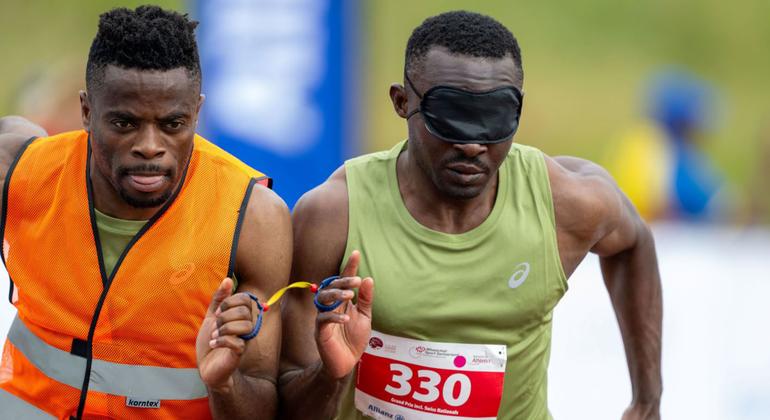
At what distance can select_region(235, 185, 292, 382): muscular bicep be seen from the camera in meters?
4.49

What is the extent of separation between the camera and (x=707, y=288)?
27.0 ft

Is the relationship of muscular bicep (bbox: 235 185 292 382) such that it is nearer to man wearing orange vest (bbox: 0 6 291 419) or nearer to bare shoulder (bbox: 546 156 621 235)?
man wearing orange vest (bbox: 0 6 291 419)

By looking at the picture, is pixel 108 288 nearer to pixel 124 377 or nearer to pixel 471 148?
pixel 124 377

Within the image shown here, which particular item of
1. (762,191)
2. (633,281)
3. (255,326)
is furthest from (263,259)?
(762,191)

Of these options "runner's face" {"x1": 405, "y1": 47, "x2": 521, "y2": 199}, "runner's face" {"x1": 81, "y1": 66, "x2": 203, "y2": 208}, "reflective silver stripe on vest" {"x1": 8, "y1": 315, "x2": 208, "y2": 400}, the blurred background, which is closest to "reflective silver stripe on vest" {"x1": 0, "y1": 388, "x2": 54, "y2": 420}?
"reflective silver stripe on vest" {"x1": 8, "y1": 315, "x2": 208, "y2": 400}

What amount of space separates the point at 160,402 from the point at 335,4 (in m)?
7.06

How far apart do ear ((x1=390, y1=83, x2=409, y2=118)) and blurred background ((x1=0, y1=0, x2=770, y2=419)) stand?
11.3 feet

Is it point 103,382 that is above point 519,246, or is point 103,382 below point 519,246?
below

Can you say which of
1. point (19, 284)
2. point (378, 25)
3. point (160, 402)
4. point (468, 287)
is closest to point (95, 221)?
point (19, 284)

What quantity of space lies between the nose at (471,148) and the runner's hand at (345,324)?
51cm

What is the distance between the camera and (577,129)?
1966cm

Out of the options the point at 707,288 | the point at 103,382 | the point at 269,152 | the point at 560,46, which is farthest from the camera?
the point at 560,46

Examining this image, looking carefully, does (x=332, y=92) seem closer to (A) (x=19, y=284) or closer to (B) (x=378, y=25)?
(A) (x=19, y=284)

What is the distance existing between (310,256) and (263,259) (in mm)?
181
